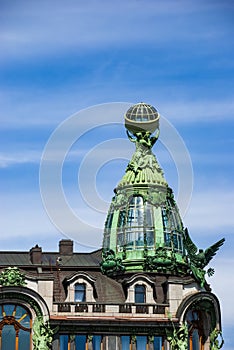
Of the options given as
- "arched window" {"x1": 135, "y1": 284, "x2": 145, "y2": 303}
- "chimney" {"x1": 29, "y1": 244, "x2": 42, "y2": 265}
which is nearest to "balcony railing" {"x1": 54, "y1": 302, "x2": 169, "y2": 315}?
"arched window" {"x1": 135, "y1": 284, "x2": 145, "y2": 303}

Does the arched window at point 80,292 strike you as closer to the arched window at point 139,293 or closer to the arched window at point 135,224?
the arched window at point 139,293

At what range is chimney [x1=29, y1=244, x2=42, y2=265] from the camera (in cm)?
11062

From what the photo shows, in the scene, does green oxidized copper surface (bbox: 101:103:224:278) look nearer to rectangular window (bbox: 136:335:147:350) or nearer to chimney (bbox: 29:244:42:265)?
chimney (bbox: 29:244:42:265)

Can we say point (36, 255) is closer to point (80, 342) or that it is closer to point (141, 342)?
point (80, 342)

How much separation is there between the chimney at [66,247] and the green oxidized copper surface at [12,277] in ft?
36.8

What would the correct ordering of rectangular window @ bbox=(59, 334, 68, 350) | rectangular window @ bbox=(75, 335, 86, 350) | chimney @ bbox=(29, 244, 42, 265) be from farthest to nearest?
chimney @ bbox=(29, 244, 42, 265), rectangular window @ bbox=(75, 335, 86, 350), rectangular window @ bbox=(59, 334, 68, 350)

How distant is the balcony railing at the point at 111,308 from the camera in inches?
4082

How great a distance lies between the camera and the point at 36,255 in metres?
111

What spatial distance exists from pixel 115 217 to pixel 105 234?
66.4 inches

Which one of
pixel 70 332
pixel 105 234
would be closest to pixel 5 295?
pixel 70 332

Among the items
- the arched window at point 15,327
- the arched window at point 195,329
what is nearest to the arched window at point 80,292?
the arched window at point 15,327

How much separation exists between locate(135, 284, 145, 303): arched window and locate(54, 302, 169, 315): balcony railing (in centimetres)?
153

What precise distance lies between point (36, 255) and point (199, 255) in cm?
1276

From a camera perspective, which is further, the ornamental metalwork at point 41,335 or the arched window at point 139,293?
the arched window at point 139,293
